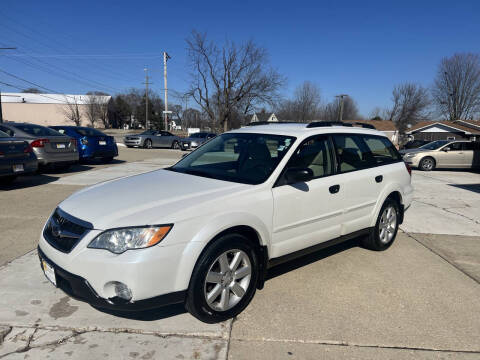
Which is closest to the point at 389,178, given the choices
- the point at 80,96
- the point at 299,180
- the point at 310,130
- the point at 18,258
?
the point at 310,130

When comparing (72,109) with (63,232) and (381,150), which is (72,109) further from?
(63,232)

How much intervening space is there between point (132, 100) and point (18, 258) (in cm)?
9613

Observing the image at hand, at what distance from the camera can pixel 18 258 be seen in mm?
4098

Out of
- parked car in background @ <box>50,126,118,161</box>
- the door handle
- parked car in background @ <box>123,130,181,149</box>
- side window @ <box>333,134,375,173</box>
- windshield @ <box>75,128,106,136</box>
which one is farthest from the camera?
parked car in background @ <box>123,130,181,149</box>

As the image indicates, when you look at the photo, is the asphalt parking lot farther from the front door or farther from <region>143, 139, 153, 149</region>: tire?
<region>143, 139, 153, 149</region>: tire

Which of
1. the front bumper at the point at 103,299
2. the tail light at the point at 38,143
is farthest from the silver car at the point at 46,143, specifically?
the front bumper at the point at 103,299

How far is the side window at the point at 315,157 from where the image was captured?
3.54m

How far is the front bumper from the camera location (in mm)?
2463

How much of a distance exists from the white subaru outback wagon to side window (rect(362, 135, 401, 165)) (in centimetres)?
15

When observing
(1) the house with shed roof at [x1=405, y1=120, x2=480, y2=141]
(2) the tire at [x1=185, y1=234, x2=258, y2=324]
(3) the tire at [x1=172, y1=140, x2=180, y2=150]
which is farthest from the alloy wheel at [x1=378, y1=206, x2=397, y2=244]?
(1) the house with shed roof at [x1=405, y1=120, x2=480, y2=141]

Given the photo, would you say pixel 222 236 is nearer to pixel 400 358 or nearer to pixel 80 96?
pixel 400 358

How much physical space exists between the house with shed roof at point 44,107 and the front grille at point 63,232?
8829 cm

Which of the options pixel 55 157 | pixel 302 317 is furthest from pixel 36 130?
pixel 302 317

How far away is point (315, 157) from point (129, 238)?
7.15ft
